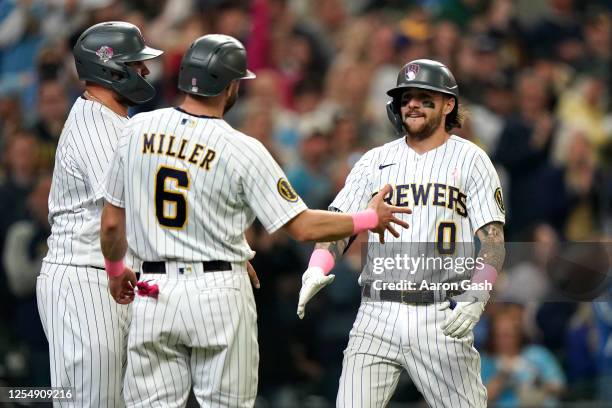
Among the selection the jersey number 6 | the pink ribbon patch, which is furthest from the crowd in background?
the jersey number 6

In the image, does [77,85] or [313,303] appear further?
[77,85]

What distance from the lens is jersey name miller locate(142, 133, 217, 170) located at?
6.66 metres

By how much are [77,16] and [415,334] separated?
6837 mm

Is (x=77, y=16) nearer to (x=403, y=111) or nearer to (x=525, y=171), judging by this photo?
(x=525, y=171)

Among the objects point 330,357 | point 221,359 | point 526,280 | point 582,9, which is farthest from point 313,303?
point 582,9

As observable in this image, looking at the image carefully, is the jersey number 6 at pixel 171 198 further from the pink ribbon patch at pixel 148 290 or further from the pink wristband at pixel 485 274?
the pink wristband at pixel 485 274

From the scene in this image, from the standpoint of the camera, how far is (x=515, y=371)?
10680 millimetres

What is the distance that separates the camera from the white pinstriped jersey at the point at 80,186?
23.9 feet

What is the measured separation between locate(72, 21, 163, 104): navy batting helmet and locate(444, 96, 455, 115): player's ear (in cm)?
165

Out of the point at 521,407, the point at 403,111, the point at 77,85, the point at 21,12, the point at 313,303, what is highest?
the point at 21,12

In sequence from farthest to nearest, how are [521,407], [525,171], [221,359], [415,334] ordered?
[525,171] < [521,407] < [415,334] < [221,359]

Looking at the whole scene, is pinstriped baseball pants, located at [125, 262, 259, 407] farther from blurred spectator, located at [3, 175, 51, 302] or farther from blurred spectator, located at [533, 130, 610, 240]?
blurred spectator, located at [533, 130, 610, 240]

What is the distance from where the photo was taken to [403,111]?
755 cm

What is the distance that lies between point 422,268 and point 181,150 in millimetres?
1542
